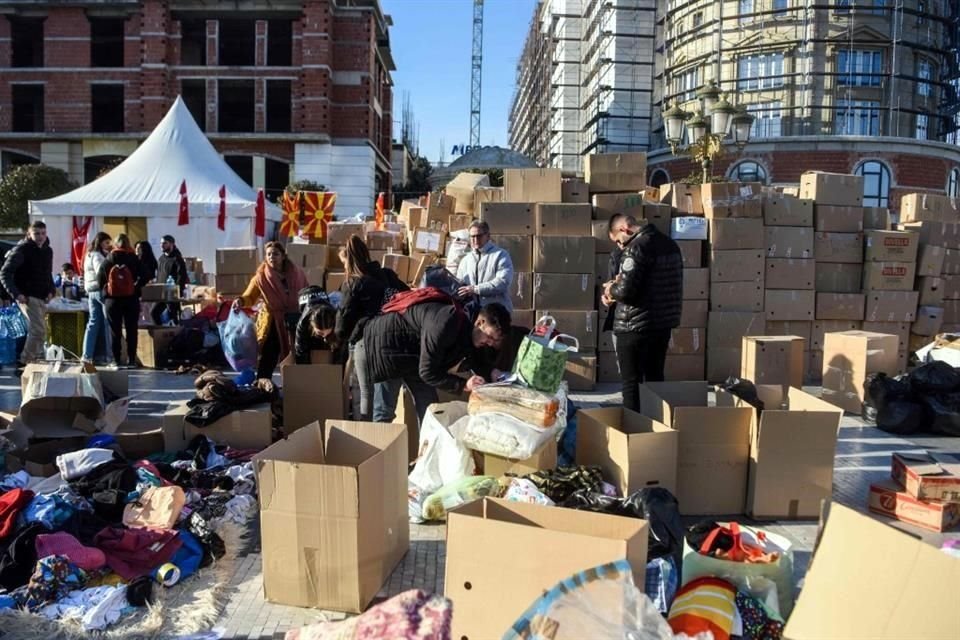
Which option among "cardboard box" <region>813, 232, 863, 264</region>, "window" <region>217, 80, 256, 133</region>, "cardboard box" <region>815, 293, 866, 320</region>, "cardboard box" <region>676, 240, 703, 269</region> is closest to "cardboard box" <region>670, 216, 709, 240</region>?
"cardboard box" <region>676, 240, 703, 269</region>

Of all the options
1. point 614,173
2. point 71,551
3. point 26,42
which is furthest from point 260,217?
point 26,42

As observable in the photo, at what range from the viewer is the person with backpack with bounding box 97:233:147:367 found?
28.7 ft

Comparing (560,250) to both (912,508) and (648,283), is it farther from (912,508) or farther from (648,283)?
(912,508)

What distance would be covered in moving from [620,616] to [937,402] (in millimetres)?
5487

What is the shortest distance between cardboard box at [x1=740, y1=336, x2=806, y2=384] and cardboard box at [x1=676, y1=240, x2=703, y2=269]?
1652mm

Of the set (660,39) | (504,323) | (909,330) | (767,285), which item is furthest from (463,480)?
(660,39)

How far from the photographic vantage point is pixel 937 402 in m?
6.41

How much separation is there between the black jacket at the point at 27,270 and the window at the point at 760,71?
102 feet

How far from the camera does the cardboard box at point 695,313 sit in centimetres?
842

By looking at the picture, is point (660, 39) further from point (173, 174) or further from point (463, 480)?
point (463, 480)

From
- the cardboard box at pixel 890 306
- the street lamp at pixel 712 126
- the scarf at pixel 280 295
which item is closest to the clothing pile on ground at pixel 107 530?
the scarf at pixel 280 295

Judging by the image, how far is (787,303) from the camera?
853cm

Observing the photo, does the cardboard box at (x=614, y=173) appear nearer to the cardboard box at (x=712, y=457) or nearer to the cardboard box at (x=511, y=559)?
the cardboard box at (x=712, y=457)

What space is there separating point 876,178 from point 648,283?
30.3m
